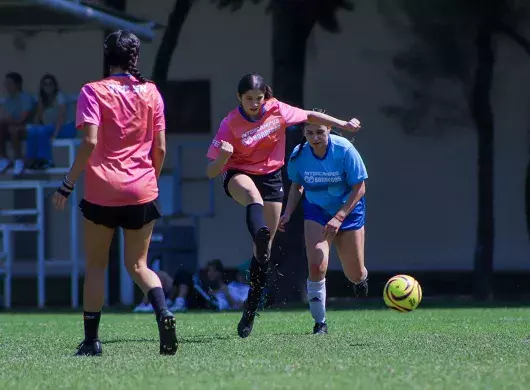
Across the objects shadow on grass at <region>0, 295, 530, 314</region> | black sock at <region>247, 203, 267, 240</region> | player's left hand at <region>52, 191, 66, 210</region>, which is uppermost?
player's left hand at <region>52, 191, 66, 210</region>

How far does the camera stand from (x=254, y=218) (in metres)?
9.98

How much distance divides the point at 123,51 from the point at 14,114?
10175 mm

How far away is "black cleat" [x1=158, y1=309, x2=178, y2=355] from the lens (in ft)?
27.5

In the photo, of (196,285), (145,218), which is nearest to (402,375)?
(145,218)

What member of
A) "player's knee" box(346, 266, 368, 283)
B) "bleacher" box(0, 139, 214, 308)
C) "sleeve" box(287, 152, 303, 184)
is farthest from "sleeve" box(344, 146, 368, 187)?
"bleacher" box(0, 139, 214, 308)

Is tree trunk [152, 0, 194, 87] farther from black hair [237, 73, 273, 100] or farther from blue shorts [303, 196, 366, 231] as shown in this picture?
black hair [237, 73, 273, 100]

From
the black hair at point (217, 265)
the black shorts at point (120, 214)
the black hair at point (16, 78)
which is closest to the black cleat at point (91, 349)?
the black shorts at point (120, 214)

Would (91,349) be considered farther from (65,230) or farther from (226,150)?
(65,230)

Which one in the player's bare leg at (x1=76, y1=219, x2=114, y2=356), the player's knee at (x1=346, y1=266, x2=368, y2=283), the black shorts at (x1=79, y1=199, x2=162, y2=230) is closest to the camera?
the black shorts at (x1=79, y1=199, x2=162, y2=230)

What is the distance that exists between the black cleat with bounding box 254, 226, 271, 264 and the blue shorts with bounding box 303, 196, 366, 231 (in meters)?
0.94

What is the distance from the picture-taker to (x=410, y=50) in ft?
61.7

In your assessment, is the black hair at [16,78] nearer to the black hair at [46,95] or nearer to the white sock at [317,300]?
the black hair at [46,95]

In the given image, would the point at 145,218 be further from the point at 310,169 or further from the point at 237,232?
the point at 237,232

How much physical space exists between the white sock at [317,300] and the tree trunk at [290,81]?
6922mm
